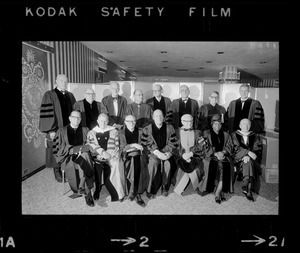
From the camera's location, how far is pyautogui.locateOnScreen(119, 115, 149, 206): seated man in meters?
2.83

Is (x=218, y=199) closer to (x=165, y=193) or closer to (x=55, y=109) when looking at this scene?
(x=165, y=193)

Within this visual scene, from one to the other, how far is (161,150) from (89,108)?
1316 mm

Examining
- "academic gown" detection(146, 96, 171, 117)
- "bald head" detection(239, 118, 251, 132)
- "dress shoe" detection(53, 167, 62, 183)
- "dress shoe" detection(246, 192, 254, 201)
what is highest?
"academic gown" detection(146, 96, 171, 117)

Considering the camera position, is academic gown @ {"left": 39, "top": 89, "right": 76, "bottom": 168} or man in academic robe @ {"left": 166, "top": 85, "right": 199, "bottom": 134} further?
man in academic robe @ {"left": 166, "top": 85, "right": 199, "bottom": 134}

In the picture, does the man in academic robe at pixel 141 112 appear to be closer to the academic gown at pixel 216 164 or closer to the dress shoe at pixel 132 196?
the academic gown at pixel 216 164

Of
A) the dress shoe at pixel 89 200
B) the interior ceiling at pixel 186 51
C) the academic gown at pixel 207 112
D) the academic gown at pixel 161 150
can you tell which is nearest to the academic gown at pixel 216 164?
the academic gown at pixel 161 150

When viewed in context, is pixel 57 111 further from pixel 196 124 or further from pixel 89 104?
pixel 196 124

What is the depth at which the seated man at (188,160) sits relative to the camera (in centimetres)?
294

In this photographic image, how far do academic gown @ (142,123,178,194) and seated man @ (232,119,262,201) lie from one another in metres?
0.80

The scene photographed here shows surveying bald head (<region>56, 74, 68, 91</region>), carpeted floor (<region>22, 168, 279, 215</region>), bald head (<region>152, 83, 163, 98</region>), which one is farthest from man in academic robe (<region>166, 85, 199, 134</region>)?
bald head (<region>56, 74, 68, 91</region>)

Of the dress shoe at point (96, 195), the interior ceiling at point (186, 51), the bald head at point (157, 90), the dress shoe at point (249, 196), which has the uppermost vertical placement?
the interior ceiling at point (186, 51)

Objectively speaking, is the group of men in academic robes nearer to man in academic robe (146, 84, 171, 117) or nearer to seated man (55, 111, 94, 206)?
seated man (55, 111, 94, 206)

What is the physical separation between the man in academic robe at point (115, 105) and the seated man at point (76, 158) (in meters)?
0.69

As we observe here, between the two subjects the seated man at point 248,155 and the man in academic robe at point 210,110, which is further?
the man in academic robe at point 210,110
